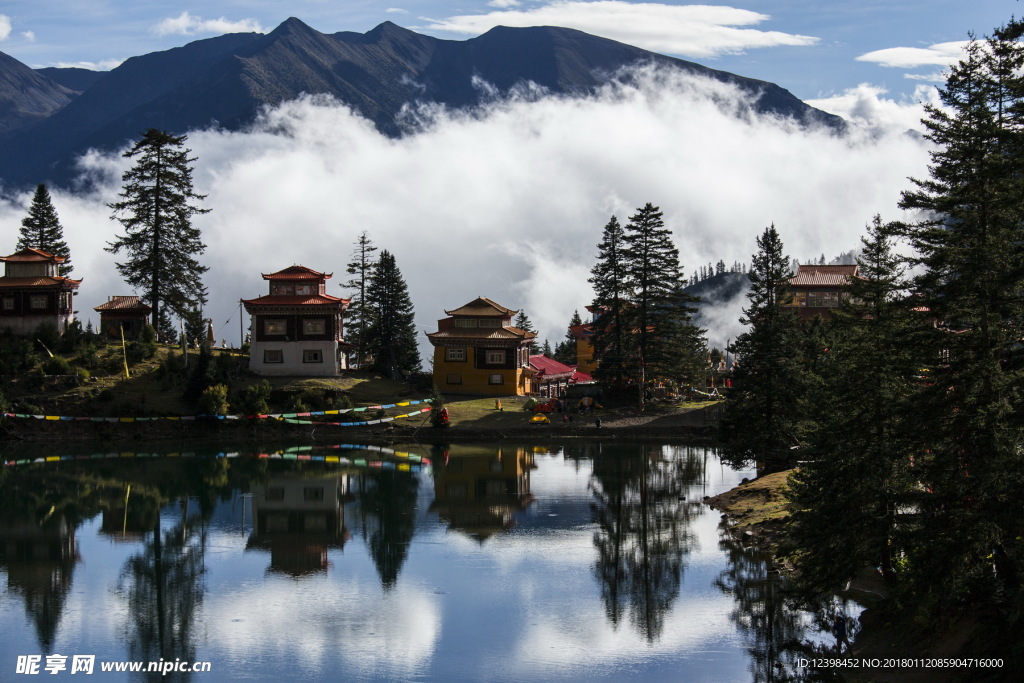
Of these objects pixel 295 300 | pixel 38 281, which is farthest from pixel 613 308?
pixel 38 281

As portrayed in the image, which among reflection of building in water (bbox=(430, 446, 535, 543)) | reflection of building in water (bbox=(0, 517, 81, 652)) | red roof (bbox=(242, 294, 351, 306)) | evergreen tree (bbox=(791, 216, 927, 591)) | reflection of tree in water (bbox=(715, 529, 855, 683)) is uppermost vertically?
red roof (bbox=(242, 294, 351, 306))

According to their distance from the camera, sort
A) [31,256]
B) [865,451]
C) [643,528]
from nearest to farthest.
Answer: [865,451]
[643,528]
[31,256]

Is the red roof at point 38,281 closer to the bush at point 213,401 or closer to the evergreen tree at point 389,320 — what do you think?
the bush at point 213,401

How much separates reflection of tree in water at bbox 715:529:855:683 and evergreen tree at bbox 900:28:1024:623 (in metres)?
4.42

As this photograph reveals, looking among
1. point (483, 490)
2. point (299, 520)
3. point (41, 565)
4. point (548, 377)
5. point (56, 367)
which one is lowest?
point (41, 565)

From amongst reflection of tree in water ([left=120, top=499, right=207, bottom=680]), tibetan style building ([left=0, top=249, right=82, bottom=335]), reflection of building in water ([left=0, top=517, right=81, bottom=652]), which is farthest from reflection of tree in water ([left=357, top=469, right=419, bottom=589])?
tibetan style building ([left=0, top=249, right=82, bottom=335])

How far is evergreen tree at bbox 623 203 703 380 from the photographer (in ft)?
260

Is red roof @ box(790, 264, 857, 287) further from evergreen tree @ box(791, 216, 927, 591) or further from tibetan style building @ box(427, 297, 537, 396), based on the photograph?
evergreen tree @ box(791, 216, 927, 591)

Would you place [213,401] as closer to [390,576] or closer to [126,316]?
[126,316]

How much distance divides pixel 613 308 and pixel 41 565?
49.5 metres

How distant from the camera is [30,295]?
79625 mm

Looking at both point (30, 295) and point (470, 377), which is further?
point (470, 377)

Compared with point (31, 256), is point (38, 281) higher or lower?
lower

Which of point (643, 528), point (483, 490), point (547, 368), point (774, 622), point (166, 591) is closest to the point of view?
point (774, 622)
